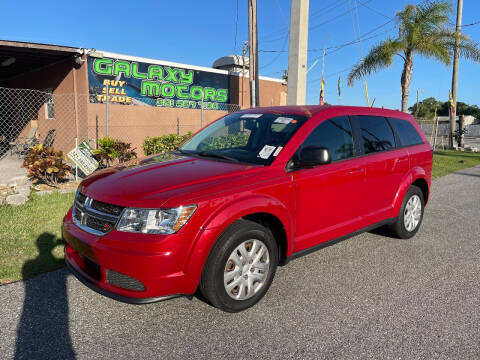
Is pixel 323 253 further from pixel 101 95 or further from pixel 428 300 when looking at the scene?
pixel 101 95

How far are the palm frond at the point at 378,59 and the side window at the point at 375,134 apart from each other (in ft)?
45.9

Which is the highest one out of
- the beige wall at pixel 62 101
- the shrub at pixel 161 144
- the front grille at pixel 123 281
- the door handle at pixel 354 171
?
the beige wall at pixel 62 101

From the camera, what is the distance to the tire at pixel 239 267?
116 inches

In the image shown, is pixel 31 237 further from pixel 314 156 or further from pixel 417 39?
pixel 417 39

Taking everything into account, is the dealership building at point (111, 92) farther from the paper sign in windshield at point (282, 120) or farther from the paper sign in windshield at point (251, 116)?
the paper sign in windshield at point (282, 120)

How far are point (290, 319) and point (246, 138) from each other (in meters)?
1.96

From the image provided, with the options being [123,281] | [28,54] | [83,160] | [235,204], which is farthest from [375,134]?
[28,54]

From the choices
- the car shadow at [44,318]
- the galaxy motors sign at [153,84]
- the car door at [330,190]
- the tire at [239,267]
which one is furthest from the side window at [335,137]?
the galaxy motors sign at [153,84]

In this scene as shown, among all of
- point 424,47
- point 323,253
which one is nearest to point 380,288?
point 323,253

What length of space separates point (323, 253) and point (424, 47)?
1563 centimetres

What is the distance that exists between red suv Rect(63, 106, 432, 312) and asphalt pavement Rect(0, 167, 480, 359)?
12.4 inches

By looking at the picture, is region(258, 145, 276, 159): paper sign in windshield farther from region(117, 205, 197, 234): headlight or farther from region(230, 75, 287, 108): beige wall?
region(230, 75, 287, 108): beige wall

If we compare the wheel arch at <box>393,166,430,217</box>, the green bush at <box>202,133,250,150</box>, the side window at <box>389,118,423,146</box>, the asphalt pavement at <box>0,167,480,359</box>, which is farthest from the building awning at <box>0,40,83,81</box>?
the wheel arch at <box>393,166,430,217</box>

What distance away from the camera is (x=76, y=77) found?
40.1 feet
